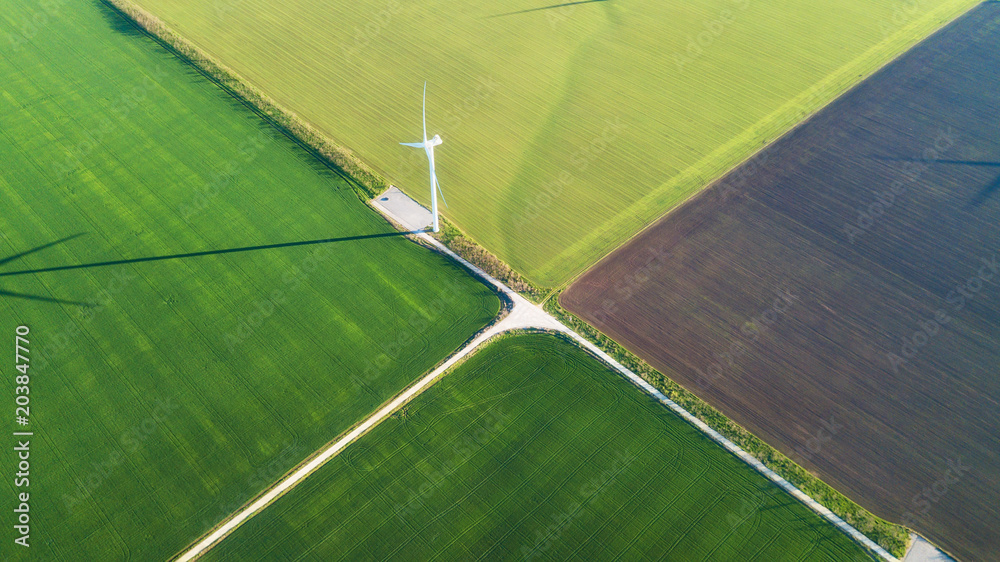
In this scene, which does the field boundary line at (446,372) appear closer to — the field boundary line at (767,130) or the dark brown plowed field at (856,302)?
the dark brown plowed field at (856,302)

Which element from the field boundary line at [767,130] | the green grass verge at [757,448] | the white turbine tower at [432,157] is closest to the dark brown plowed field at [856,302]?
the green grass verge at [757,448]

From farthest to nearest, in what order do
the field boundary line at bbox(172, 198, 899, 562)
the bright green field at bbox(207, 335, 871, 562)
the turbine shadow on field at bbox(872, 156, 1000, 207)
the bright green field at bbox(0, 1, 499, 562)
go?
the turbine shadow on field at bbox(872, 156, 1000, 207), the bright green field at bbox(0, 1, 499, 562), the field boundary line at bbox(172, 198, 899, 562), the bright green field at bbox(207, 335, 871, 562)

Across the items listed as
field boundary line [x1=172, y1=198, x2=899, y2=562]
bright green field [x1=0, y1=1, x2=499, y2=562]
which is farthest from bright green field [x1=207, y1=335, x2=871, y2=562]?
bright green field [x1=0, y1=1, x2=499, y2=562]

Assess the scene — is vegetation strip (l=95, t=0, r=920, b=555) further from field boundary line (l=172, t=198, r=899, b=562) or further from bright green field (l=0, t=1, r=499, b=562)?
bright green field (l=0, t=1, r=499, b=562)

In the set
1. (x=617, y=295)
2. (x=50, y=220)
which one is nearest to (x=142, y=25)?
(x=50, y=220)

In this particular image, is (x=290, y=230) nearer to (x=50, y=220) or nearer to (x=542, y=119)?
(x=50, y=220)

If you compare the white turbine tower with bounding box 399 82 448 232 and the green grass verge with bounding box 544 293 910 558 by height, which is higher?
the white turbine tower with bounding box 399 82 448 232

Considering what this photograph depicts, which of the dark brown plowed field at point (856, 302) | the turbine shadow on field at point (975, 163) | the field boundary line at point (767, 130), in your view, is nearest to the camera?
the dark brown plowed field at point (856, 302)
